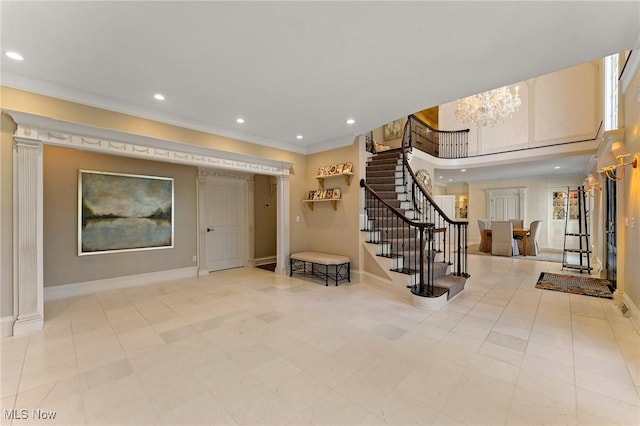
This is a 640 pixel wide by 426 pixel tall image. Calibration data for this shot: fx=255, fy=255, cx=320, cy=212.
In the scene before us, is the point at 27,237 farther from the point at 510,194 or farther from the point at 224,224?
the point at 510,194

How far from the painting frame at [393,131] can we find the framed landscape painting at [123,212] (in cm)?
638

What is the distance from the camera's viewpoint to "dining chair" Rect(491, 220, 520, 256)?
7383 mm

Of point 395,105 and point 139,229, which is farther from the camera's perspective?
point 139,229

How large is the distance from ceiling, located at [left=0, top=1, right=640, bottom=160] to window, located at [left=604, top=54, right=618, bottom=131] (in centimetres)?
360

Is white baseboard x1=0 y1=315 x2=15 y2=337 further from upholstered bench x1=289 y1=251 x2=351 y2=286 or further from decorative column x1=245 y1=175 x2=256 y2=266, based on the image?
decorative column x1=245 y1=175 x2=256 y2=266

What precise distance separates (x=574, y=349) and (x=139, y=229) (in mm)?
6206

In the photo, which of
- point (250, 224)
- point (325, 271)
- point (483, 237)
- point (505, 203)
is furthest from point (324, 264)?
point (505, 203)

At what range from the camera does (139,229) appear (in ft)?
15.3

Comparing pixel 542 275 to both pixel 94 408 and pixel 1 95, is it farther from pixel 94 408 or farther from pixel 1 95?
pixel 1 95

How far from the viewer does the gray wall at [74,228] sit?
386 cm

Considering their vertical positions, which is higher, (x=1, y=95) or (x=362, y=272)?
(x=1, y=95)

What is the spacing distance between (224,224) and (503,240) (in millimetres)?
7808

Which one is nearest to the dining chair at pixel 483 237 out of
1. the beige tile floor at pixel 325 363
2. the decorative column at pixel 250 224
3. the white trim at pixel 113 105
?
the beige tile floor at pixel 325 363

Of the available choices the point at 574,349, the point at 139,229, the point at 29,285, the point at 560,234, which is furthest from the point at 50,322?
the point at 560,234
